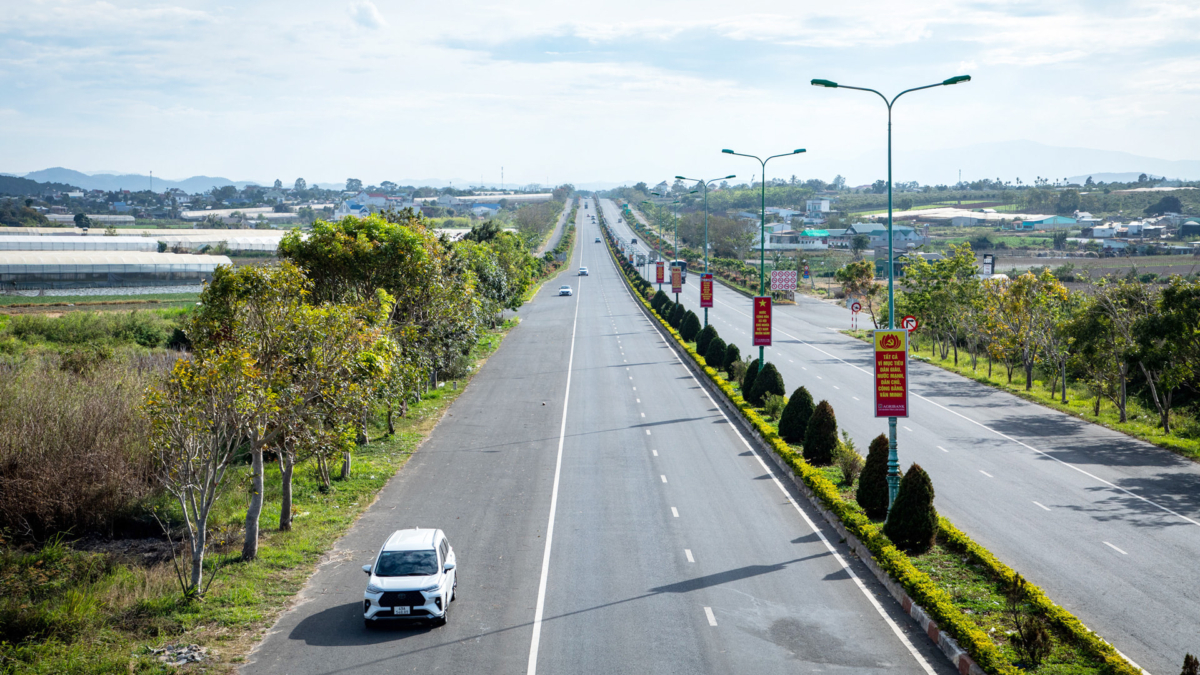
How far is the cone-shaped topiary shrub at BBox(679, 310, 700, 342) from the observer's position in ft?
183

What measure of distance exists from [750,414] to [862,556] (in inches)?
572

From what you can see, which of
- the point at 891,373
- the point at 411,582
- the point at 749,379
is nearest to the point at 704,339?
the point at 749,379

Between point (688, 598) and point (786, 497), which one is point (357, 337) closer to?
point (688, 598)

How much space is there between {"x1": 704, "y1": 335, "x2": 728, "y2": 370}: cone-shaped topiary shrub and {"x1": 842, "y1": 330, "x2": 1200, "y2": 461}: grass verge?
1368 cm

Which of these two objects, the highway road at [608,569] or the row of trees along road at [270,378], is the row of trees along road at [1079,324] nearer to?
the highway road at [608,569]

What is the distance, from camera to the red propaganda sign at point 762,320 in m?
37.8

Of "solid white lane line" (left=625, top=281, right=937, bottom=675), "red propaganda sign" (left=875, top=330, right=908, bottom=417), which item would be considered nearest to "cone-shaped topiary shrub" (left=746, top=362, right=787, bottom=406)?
"solid white lane line" (left=625, top=281, right=937, bottom=675)

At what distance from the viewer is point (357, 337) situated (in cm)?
1848

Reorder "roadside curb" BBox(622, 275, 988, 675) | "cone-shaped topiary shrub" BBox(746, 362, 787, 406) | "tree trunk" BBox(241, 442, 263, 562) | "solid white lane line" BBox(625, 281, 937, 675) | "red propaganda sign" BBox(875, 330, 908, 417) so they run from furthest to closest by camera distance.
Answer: "cone-shaped topiary shrub" BBox(746, 362, 787, 406) → "red propaganda sign" BBox(875, 330, 908, 417) → "tree trunk" BBox(241, 442, 263, 562) → "solid white lane line" BBox(625, 281, 937, 675) → "roadside curb" BBox(622, 275, 988, 675)

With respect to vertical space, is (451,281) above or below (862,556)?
above

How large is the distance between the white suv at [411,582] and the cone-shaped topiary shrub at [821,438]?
13.3 meters

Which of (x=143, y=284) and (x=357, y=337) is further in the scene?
(x=143, y=284)

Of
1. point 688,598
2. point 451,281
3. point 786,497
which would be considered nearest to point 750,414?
point 786,497

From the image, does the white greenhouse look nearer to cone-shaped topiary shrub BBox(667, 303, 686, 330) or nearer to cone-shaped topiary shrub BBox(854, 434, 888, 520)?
cone-shaped topiary shrub BBox(667, 303, 686, 330)
